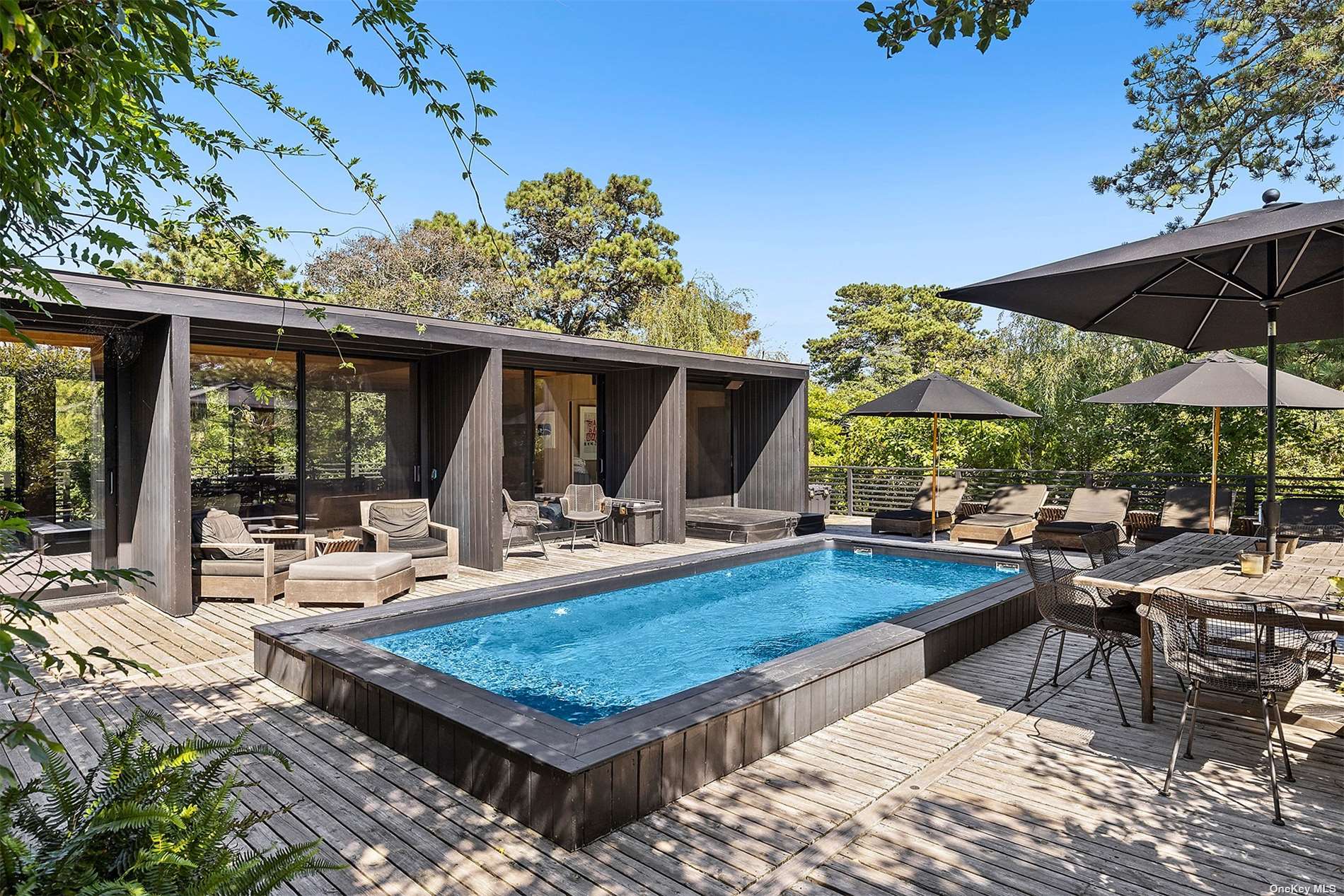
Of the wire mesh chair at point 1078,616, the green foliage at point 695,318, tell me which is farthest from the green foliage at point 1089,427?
the wire mesh chair at point 1078,616

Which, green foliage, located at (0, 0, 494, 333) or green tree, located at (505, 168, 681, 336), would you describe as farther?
green tree, located at (505, 168, 681, 336)

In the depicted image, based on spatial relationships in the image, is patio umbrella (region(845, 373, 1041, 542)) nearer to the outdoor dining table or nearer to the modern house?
the modern house

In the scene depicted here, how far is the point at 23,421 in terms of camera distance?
6836mm

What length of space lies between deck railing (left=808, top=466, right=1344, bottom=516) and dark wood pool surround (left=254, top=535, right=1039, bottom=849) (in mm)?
6780

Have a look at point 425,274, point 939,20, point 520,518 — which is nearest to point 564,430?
point 520,518

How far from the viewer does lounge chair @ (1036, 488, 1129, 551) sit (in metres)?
9.12

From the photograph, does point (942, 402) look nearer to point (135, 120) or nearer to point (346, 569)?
point (346, 569)

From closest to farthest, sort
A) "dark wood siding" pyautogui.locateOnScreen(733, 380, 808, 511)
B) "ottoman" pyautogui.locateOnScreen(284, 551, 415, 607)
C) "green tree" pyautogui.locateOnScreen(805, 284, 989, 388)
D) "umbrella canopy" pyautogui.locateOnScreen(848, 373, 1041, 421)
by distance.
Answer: "ottoman" pyautogui.locateOnScreen(284, 551, 415, 607)
"umbrella canopy" pyautogui.locateOnScreen(848, 373, 1041, 421)
"dark wood siding" pyautogui.locateOnScreen(733, 380, 808, 511)
"green tree" pyautogui.locateOnScreen(805, 284, 989, 388)

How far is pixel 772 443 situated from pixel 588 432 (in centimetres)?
318

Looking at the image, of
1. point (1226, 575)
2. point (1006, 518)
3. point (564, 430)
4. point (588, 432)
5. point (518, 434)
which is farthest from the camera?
point (588, 432)

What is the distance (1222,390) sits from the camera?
295 inches

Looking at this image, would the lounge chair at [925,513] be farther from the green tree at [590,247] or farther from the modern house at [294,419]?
the green tree at [590,247]

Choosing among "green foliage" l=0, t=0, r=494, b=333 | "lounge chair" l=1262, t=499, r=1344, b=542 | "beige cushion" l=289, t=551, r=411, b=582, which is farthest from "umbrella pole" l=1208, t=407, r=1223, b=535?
"green foliage" l=0, t=0, r=494, b=333

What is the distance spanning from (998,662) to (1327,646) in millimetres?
1759
